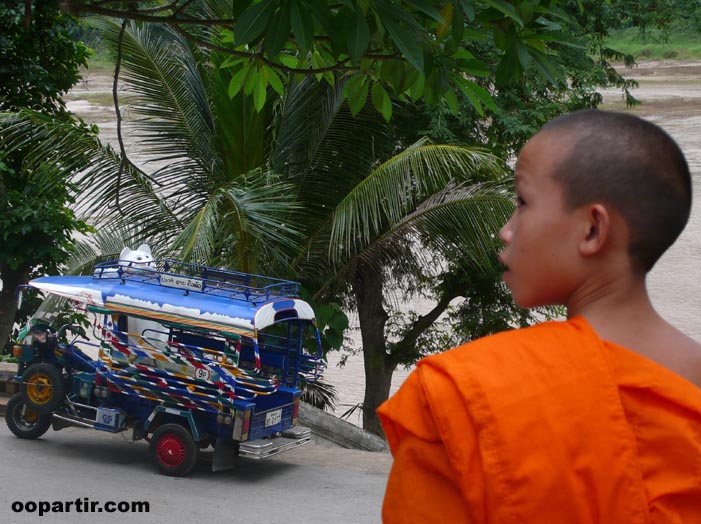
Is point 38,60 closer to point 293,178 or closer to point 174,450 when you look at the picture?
point 293,178

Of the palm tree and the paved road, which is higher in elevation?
the palm tree

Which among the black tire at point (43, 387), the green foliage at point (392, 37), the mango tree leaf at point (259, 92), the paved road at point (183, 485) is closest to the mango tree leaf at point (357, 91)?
the green foliage at point (392, 37)

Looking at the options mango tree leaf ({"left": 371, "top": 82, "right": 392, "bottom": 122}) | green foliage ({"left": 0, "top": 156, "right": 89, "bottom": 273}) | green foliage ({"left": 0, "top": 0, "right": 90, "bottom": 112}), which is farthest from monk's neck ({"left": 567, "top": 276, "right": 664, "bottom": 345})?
green foliage ({"left": 0, "top": 0, "right": 90, "bottom": 112})

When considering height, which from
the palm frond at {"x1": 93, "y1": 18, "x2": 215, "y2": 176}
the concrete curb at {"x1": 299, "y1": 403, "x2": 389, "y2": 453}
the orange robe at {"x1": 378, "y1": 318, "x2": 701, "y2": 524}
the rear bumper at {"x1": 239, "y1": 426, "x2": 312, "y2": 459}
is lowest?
the orange robe at {"x1": 378, "y1": 318, "x2": 701, "y2": 524}

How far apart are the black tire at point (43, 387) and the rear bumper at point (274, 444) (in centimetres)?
165

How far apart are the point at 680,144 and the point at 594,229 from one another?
19428mm

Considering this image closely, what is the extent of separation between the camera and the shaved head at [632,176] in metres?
1.24

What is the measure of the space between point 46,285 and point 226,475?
2.20m

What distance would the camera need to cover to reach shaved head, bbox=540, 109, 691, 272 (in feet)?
4.07

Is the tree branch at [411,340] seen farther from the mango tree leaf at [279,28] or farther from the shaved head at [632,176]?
the shaved head at [632,176]

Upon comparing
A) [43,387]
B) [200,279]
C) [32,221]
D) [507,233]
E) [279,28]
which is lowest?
[507,233]

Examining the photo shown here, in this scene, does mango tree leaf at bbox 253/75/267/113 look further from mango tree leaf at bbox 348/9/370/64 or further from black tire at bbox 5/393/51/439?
black tire at bbox 5/393/51/439

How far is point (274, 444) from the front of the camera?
303 inches

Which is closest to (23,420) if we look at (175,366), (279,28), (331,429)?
(175,366)
